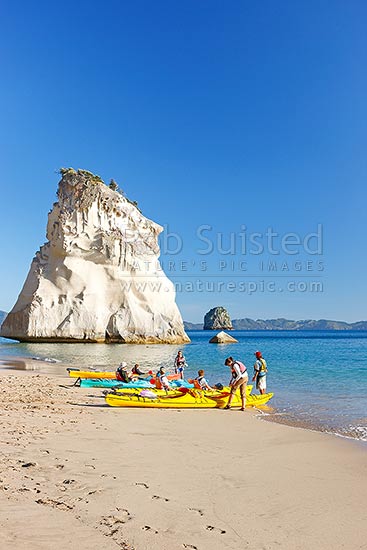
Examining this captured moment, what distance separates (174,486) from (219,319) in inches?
7108

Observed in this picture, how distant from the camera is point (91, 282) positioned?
51219mm

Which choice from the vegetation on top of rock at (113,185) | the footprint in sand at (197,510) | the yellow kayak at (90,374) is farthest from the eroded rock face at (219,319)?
the footprint in sand at (197,510)

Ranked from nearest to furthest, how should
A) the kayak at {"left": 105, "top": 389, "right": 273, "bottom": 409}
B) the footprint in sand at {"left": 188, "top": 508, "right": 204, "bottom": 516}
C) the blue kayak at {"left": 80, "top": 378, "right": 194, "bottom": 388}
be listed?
the footprint in sand at {"left": 188, "top": 508, "right": 204, "bottom": 516} < the kayak at {"left": 105, "top": 389, "right": 273, "bottom": 409} < the blue kayak at {"left": 80, "top": 378, "right": 194, "bottom": 388}

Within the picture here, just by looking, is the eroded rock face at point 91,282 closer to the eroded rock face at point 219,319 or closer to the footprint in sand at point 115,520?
the footprint in sand at point 115,520

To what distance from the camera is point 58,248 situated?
51688mm

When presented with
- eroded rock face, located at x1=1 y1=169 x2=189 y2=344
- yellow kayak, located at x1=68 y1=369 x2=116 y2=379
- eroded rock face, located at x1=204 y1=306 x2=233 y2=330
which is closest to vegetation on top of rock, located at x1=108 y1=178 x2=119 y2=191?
eroded rock face, located at x1=1 y1=169 x2=189 y2=344

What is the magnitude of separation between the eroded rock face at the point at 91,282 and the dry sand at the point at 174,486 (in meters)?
40.5

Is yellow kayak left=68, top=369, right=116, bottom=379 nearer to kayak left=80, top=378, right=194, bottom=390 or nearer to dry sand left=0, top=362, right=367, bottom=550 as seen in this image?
kayak left=80, top=378, right=194, bottom=390

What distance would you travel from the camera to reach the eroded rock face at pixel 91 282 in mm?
49062

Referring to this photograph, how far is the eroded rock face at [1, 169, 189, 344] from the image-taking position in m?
49.1

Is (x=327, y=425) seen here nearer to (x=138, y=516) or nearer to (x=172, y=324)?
(x=138, y=516)

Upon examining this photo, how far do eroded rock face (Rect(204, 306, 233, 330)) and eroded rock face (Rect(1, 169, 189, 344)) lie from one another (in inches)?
5079

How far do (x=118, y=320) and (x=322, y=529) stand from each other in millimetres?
47260

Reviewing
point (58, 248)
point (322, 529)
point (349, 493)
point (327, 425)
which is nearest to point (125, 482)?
point (322, 529)
